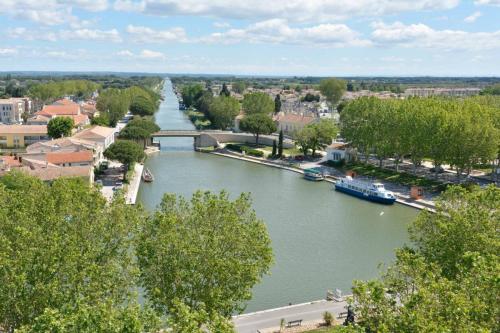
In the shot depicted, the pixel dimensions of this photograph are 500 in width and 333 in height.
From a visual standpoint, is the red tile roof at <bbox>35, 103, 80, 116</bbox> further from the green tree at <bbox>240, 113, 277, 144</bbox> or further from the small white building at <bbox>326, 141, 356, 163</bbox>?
the small white building at <bbox>326, 141, 356, 163</bbox>

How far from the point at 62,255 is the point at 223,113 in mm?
58424

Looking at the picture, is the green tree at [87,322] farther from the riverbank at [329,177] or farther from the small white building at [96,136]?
the small white building at [96,136]

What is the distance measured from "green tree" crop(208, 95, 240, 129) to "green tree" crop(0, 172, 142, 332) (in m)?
52.6

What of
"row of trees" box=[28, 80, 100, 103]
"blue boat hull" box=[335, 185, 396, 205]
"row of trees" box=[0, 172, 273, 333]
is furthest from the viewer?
"row of trees" box=[28, 80, 100, 103]

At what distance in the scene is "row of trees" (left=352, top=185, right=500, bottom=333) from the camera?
1017 cm

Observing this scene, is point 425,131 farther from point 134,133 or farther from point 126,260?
point 126,260

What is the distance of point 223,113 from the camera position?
233 ft

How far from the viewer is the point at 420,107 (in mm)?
46156

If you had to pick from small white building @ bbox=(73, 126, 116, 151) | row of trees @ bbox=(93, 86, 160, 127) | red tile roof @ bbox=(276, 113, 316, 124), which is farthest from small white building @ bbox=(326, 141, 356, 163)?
row of trees @ bbox=(93, 86, 160, 127)

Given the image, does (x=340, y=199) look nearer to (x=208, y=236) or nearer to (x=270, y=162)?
(x=270, y=162)

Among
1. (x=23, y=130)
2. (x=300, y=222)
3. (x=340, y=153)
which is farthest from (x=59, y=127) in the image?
(x=300, y=222)

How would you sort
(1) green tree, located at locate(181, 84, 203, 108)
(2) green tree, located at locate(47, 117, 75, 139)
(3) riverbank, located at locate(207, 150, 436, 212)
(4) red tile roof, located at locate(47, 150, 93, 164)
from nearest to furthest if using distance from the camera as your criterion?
(3) riverbank, located at locate(207, 150, 436, 212) < (4) red tile roof, located at locate(47, 150, 93, 164) < (2) green tree, located at locate(47, 117, 75, 139) < (1) green tree, located at locate(181, 84, 203, 108)

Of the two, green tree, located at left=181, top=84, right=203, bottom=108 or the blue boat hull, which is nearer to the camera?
the blue boat hull

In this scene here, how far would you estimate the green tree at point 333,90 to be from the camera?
342 feet
